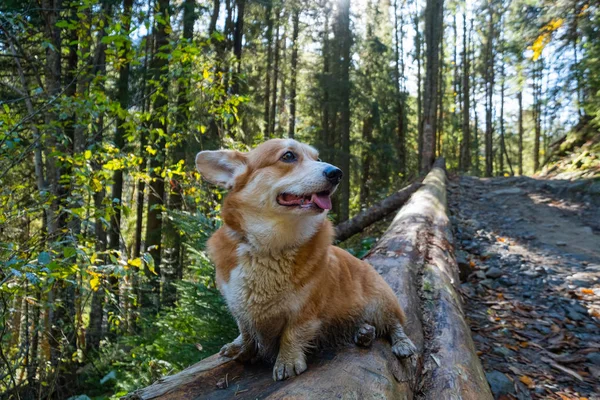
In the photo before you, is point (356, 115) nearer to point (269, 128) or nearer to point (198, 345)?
point (269, 128)

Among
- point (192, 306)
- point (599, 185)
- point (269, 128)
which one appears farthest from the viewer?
point (269, 128)

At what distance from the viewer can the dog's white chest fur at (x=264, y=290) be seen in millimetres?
2510

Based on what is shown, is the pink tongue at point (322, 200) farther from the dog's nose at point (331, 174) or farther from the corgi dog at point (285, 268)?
the dog's nose at point (331, 174)

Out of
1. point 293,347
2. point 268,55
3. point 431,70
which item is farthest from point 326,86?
point 293,347

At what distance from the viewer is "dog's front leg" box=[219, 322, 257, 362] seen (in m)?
2.71

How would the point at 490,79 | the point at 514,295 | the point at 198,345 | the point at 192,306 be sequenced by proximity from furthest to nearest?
the point at 490,79 → the point at 514,295 → the point at 192,306 → the point at 198,345

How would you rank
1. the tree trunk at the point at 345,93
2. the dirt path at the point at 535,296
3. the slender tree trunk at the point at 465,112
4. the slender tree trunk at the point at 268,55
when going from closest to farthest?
the dirt path at the point at 535,296
the slender tree trunk at the point at 268,55
the tree trunk at the point at 345,93
the slender tree trunk at the point at 465,112

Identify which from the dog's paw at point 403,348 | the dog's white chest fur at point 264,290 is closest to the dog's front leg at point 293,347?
the dog's white chest fur at point 264,290

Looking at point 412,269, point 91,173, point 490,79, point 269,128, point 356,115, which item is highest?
point 490,79

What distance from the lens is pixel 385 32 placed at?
26.3 m

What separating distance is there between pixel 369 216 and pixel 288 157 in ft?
26.7

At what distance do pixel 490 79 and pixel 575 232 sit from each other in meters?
23.6

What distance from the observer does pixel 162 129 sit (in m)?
6.96

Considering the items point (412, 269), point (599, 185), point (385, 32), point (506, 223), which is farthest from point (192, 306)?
point (385, 32)
